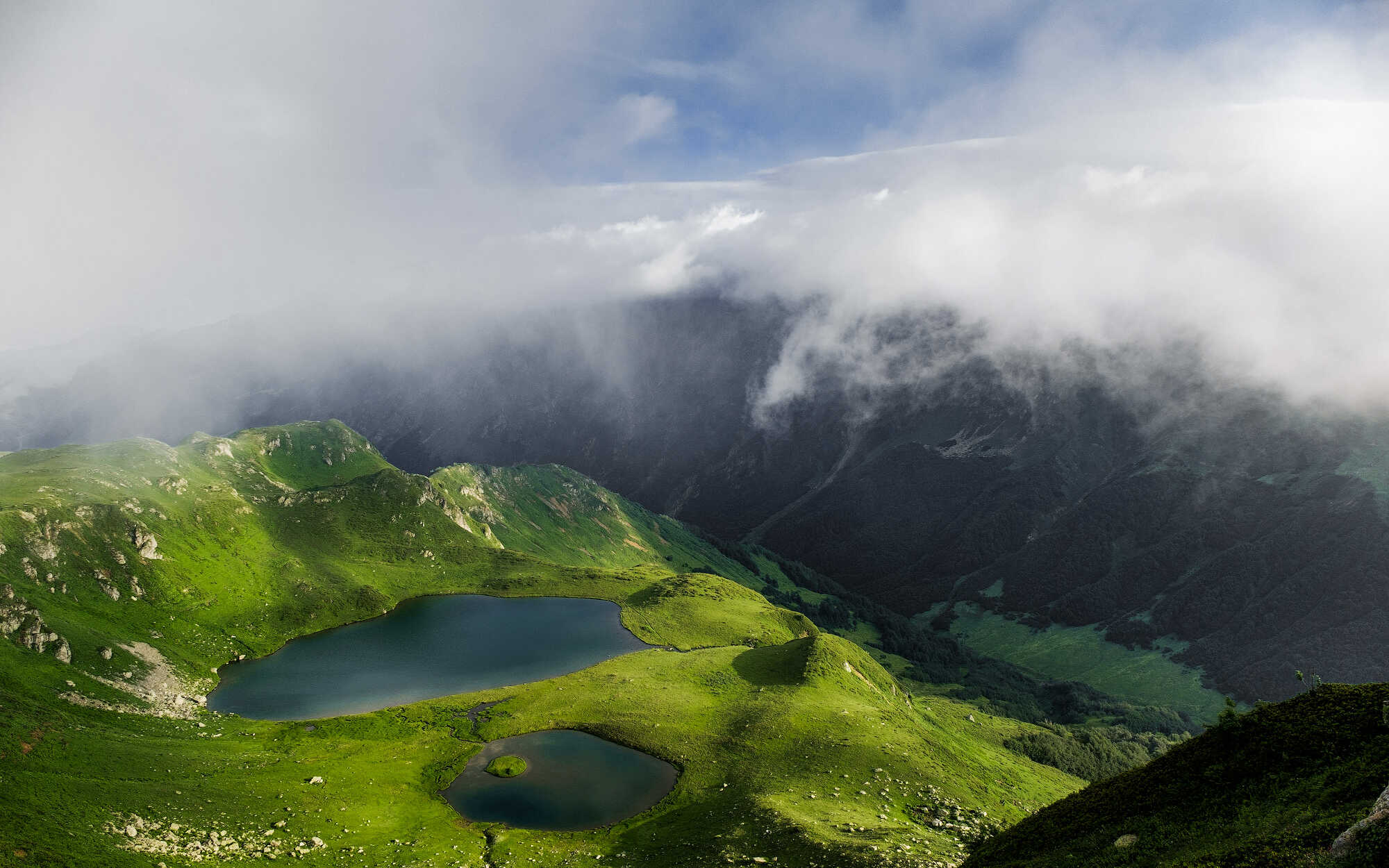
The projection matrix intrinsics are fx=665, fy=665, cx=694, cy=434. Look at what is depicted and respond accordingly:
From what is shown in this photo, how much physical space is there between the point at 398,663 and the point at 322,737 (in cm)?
4756

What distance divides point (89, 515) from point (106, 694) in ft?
218

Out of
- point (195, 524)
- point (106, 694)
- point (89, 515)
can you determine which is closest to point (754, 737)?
point (106, 694)

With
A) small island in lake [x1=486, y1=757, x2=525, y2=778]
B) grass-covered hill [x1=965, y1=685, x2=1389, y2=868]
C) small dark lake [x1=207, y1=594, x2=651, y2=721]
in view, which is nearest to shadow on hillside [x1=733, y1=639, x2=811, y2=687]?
small dark lake [x1=207, y1=594, x2=651, y2=721]

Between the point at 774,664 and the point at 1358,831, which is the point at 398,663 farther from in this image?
the point at 1358,831

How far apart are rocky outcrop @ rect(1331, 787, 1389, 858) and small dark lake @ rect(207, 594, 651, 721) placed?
5690 inches

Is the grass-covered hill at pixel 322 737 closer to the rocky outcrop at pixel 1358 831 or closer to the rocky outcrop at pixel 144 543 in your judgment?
the rocky outcrop at pixel 144 543

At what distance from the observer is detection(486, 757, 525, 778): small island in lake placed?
10431cm

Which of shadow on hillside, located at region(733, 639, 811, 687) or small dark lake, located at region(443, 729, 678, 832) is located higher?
shadow on hillside, located at region(733, 639, 811, 687)

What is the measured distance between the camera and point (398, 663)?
162125 millimetres

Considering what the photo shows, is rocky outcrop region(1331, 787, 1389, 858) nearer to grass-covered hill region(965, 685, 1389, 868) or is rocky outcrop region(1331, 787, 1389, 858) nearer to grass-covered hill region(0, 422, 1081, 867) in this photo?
grass-covered hill region(965, 685, 1389, 868)

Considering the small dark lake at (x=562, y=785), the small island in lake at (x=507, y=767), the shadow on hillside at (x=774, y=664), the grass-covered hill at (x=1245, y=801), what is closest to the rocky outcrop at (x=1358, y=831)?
the grass-covered hill at (x=1245, y=801)

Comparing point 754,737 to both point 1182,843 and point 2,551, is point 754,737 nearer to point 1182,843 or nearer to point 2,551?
point 1182,843

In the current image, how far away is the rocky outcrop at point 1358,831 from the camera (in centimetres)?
2312

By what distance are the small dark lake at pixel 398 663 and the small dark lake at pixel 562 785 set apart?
41022mm
